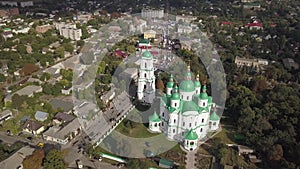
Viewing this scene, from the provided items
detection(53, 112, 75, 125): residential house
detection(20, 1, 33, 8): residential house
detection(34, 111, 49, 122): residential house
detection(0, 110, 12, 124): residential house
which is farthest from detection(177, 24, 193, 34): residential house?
detection(20, 1, 33, 8): residential house

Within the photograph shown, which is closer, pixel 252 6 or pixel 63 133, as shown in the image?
pixel 63 133

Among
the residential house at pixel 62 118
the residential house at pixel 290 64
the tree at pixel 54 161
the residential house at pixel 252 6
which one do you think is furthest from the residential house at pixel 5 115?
the residential house at pixel 252 6

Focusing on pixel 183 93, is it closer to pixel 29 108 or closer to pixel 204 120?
pixel 204 120

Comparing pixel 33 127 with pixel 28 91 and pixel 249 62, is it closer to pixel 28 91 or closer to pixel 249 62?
pixel 28 91

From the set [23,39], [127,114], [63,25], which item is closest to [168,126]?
[127,114]

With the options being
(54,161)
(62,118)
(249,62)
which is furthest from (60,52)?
(249,62)

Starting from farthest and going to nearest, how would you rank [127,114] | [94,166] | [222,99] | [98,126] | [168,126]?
[222,99] < [127,114] < [98,126] < [168,126] < [94,166]
